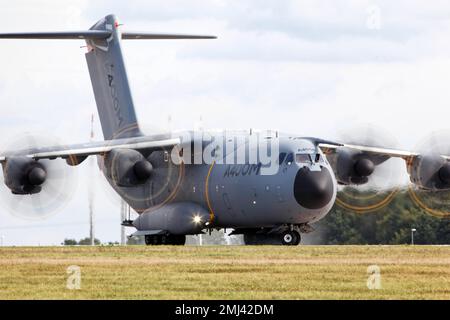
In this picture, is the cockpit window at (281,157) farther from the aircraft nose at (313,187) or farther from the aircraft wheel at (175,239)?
the aircraft wheel at (175,239)

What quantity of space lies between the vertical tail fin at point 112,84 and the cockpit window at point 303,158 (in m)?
11.0

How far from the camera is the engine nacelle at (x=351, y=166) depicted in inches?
1861

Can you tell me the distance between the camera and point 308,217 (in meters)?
43.8

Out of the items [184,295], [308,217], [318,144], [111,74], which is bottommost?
[184,295]

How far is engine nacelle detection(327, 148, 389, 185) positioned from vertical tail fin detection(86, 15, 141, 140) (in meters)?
9.55

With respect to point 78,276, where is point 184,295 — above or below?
below

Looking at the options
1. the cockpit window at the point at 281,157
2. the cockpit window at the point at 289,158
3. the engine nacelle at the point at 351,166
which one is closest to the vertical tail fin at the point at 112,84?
the engine nacelle at the point at 351,166

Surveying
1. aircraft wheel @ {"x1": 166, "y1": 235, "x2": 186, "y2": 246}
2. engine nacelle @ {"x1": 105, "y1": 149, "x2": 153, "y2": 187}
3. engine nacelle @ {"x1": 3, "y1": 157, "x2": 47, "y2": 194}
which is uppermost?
engine nacelle @ {"x1": 105, "y1": 149, "x2": 153, "y2": 187}

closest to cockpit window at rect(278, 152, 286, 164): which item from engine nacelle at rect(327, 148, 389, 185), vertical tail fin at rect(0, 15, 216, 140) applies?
engine nacelle at rect(327, 148, 389, 185)

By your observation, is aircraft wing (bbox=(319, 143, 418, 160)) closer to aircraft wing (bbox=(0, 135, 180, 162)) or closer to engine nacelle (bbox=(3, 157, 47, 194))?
aircraft wing (bbox=(0, 135, 180, 162))

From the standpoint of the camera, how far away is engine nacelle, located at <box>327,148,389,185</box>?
47281 millimetres

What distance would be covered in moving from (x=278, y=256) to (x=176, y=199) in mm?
14965
